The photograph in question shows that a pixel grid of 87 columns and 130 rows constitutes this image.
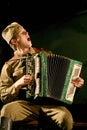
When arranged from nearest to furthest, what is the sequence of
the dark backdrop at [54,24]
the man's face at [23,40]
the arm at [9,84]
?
the arm at [9,84]
the man's face at [23,40]
the dark backdrop at [54,24]

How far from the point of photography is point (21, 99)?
425 cm

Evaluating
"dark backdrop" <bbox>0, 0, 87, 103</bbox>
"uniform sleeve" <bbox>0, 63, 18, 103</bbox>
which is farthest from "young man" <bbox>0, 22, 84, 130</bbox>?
"dark backdrop" <bbox>0, 0, 87, 103</bbox>

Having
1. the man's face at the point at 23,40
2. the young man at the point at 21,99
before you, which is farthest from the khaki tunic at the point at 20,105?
the man's face at the point at 23,40

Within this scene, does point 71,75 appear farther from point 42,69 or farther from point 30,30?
point 30,30

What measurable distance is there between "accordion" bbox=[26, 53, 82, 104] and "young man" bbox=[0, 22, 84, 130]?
0.25 feet

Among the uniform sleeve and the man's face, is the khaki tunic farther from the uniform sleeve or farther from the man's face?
the man's face

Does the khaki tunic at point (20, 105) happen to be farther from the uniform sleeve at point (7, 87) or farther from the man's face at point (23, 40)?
the man's face at point (23, 40)

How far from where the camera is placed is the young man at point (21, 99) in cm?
391

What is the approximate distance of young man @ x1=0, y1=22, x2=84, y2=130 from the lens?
12.8 ft

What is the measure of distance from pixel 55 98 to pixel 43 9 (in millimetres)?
2530

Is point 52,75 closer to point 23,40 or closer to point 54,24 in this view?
point 23,40

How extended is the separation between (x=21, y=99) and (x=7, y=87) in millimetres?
267

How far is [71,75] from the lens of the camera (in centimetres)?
393

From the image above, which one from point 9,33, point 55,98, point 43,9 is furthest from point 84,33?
point 55,98
